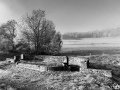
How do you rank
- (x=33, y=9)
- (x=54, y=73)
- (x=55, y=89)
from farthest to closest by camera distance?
(x=33, y=9) < (x=54, y=73) < (x=55, y=89)

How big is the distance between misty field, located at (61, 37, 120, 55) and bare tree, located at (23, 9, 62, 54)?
15.5ft

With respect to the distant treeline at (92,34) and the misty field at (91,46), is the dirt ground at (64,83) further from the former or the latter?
the distant treeline at (92,34)

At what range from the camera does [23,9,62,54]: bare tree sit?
23.1m

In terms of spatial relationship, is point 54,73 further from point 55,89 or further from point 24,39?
point 24,39

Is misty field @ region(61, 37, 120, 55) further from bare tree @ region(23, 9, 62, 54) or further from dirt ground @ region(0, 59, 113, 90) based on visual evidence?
dirt ground @ region(0, 59, 113, 90)

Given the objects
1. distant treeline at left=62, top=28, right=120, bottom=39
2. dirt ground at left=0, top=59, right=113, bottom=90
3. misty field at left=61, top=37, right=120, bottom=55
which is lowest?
dirt ground at left=0, top=59, right=113, bottom=90

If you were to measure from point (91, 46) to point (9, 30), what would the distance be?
1969cm

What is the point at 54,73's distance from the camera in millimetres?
10992

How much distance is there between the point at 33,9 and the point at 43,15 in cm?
221

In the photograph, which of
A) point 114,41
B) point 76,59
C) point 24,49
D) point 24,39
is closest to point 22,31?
point 24,39

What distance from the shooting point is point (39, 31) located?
24047 mm

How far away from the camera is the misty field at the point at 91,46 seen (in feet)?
84.1

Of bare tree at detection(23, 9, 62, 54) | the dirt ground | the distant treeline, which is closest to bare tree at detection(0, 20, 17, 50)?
bare tree at detection(23, 9, 62, 54)

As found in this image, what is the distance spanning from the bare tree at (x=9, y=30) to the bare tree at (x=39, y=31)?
5332 millimetres
